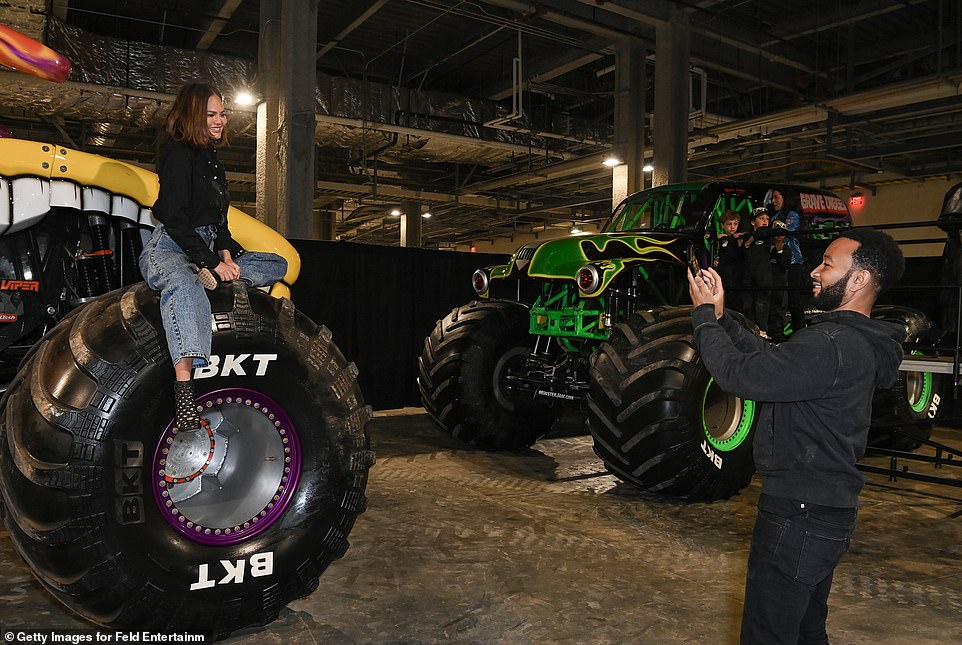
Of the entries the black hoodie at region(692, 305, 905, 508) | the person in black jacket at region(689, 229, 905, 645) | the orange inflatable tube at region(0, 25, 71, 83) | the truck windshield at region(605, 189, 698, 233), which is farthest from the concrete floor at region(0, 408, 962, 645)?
the truck windshield at region(605, 189, 698, 233)

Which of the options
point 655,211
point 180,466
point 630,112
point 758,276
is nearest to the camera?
point 180,466

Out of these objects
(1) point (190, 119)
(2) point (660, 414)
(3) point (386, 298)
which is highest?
(1) point (190, 119)

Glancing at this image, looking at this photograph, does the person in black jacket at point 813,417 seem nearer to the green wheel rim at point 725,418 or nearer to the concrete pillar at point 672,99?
the green wheel rim at point 725,418

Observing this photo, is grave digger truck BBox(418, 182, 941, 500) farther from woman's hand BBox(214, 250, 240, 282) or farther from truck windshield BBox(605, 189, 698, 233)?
woman's hand BBox(214, 250, 240, 282)

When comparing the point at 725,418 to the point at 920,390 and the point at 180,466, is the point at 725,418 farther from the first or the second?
the point at 180,466

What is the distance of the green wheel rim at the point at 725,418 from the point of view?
5.43 m

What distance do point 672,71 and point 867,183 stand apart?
32.6ft

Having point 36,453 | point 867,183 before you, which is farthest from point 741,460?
point 867,183

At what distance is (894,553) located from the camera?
4.41 m

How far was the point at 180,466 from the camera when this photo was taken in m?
3.00

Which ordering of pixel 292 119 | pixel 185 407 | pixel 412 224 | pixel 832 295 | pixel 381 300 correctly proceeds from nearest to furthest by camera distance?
pixel 832 295
pixel 185 407
pixel 292 119
pixel 381 300
pixel 412 224

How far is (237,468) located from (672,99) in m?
9.64

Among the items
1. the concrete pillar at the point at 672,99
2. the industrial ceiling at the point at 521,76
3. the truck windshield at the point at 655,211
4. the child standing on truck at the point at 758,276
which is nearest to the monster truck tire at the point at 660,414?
the child standing on truck at the point at 758,276

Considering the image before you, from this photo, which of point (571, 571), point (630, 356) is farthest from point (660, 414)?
point (571, 571)
